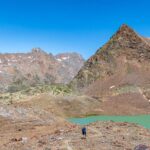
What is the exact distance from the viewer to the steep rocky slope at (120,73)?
10850cm

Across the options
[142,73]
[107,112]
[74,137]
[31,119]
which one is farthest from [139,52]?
[74,137]

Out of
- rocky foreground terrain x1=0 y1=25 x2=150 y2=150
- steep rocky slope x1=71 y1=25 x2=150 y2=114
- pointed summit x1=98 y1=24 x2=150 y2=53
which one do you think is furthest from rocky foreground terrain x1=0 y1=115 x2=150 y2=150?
pointed summit x1=98 y1=24 x2=150 y2=53

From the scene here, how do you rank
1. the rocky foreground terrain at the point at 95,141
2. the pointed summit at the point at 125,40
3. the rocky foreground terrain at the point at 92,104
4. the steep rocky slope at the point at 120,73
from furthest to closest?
the pointed summit at the point at 125,40
the steep rocky slope at the point at 120,73
the rocky foreground terrain at the point at 92,104
the rocky foreground terrain at the point at 95,141

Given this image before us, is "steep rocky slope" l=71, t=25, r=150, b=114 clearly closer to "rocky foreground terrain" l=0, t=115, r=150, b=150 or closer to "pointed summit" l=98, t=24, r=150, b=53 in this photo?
"pointed summit" l=98, t=24, r=150, b=53

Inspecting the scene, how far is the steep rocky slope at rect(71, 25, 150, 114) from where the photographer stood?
108500 mm

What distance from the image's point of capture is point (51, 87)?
115m

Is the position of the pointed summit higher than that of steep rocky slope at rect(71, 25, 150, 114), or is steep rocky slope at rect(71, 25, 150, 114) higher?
the pointed summit

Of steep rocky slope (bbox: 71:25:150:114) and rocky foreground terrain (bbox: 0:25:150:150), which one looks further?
steep rocky slope (bbox: 71:25:150:114)

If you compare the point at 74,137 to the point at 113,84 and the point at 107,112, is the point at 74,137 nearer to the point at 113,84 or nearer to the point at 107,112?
the point at 107,112

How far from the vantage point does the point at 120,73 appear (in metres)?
126

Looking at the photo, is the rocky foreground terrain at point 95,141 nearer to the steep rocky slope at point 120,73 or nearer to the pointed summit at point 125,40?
the steep rocky slope at point 120,73

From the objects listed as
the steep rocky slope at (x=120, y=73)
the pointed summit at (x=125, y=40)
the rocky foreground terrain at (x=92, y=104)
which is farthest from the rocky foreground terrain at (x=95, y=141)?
the pointed summit at (x=125, y=40)

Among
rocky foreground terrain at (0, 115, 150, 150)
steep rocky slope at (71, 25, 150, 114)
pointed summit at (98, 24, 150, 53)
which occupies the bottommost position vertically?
rocky foreground terrain at (0, 115, 150, 150)

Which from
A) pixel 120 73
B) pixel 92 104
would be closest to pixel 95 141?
pixel 92 104
